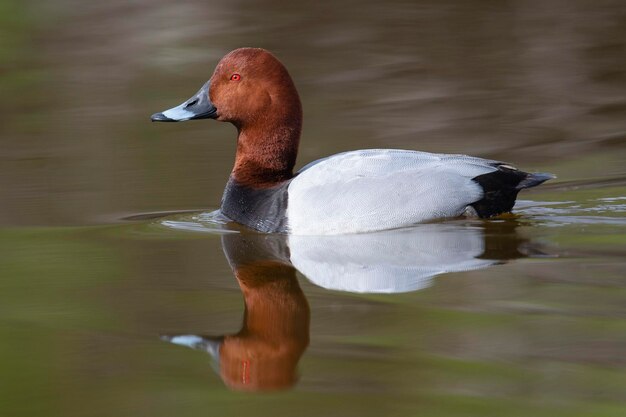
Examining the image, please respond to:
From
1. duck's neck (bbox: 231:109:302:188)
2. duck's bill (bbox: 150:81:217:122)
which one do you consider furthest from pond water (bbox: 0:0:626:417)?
duck's bill (bbox: 150:81:217:122)

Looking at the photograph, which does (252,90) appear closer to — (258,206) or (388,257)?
(258,206)

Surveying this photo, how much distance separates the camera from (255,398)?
146 inches

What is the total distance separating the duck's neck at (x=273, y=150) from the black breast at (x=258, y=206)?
78mm

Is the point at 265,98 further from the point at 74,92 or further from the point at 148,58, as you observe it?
the point at 148,58

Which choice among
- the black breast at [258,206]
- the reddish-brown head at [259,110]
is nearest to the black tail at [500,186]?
the black breast at [258,206]

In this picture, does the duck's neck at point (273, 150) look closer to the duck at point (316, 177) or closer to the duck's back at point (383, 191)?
the duck at point (316, 177)

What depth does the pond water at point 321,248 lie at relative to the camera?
12.4ft

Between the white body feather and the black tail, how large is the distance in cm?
5

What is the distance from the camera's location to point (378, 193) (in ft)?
20.1

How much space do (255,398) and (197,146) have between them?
17.4 ft

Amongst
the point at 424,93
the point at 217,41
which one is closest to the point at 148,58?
the point at 217,41

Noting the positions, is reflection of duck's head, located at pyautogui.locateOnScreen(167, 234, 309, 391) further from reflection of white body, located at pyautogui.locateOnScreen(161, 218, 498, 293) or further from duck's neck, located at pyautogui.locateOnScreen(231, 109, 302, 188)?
duck's neck, located at pyautogui.locateOnScreen(231, 109, 302, 188)

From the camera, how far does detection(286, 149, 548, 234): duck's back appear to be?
241 inches

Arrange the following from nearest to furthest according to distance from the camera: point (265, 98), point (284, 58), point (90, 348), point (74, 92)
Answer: point (90, 348) < point (265, 98) < point (74, 92) < point (284, 58)
